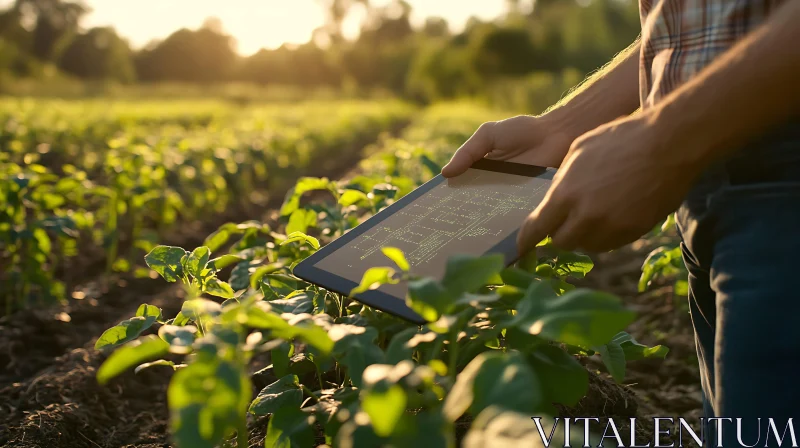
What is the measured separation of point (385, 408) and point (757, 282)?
0.84 meters

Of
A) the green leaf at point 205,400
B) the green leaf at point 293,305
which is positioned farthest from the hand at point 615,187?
the green leaf at point 205,400

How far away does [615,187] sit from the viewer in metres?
1.21

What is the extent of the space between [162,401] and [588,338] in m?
2.26

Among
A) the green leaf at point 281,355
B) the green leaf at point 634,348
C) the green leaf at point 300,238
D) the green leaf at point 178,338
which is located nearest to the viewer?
the green leaf at point 178,338

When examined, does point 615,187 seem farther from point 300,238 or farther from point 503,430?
point 300,238

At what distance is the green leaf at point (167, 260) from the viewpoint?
150 centimetres

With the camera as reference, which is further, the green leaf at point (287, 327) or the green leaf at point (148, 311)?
the green leaf at point (148, 311)

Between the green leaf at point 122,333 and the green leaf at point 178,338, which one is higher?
the green leaf at point 178,338

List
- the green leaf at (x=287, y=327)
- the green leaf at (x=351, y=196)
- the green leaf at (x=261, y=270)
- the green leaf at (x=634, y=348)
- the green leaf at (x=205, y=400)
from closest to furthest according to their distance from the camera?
the green leaf at (x=205, y=400), the green leaf at (x=287, y=327), the green leaf at (x=261, y=270), the green leaf at (x=634, y=348), the green leaf at (x=351, y=196)

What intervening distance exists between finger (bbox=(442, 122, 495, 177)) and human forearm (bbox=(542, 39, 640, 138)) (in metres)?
0.22

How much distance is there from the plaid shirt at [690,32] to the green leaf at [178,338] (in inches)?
44.8

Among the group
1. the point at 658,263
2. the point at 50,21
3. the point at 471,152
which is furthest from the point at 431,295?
the point at 50,21

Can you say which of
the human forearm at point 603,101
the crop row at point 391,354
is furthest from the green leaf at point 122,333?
the human forearm at point 603,101

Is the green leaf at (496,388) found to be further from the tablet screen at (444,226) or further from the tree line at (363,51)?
the tree line at (363,51)
